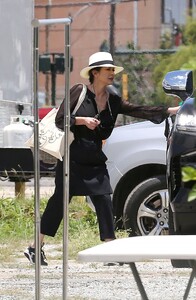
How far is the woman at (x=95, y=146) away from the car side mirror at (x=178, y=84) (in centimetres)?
24

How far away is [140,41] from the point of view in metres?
23.1

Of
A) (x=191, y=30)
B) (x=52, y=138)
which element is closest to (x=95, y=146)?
(x=52, y=138)

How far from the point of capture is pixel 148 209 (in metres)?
9.34

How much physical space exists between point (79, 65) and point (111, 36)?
4.72 metres

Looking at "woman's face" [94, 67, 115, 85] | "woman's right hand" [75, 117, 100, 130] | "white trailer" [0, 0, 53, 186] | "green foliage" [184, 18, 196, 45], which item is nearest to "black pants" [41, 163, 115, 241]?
"woman's right hand" [75, 117, 100, 130]

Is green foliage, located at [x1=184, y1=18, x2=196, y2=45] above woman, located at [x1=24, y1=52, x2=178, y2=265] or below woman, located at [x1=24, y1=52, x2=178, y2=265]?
above

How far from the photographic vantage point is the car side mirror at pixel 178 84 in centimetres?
812

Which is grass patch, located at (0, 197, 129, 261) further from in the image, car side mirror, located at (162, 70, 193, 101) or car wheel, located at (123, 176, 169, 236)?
car side mirror, located at (162, 70, 193, 101)

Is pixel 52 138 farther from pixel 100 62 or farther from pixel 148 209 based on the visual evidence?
pixel 148 209

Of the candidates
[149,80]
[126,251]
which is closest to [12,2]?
[149,80]

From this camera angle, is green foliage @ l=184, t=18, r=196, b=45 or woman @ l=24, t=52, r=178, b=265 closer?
green foliage @ l=184, t=18, r=196, b=45

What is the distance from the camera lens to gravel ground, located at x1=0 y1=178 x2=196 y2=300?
22.7 ft

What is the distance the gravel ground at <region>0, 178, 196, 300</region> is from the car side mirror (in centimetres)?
131

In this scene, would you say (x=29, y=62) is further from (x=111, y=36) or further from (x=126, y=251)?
(x=126, y=251)
